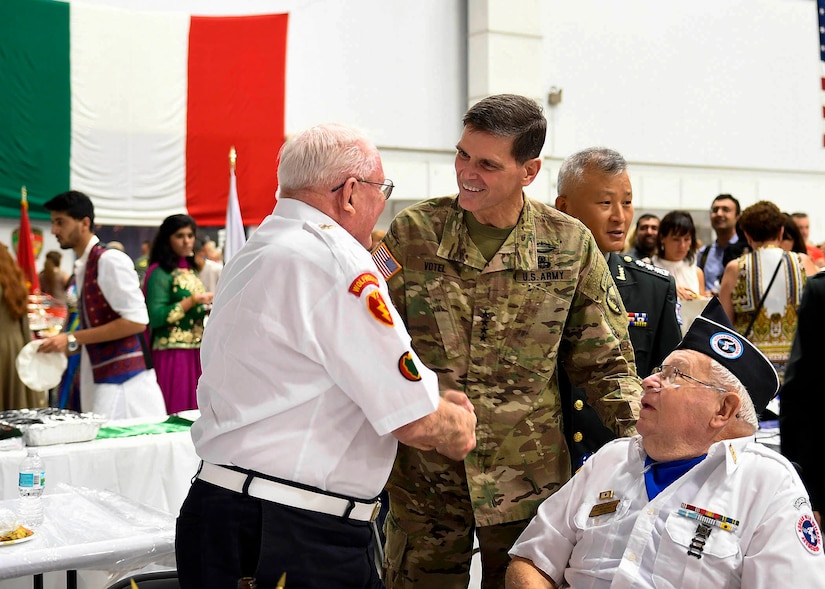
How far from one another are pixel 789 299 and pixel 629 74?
623 centimetres

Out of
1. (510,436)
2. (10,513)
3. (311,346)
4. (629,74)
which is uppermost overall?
(629,74)

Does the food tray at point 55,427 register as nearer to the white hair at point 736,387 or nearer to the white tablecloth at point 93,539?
the white tablecloth at point 93,539

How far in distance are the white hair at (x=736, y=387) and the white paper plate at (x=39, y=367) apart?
3.17 metres

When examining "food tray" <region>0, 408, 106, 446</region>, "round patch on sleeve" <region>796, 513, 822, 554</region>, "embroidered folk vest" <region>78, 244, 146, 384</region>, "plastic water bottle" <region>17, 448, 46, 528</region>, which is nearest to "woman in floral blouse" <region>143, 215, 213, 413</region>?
"embroidered folk vest" <region>78, 244, 146, 384</region>

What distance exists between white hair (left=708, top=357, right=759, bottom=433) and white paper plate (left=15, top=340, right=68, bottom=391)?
3.17 m

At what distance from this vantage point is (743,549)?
1945 mm

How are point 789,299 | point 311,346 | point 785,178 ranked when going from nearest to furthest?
1. point 311,346
2. point 789,299
3. point 785,178

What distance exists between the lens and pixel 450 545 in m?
2.38

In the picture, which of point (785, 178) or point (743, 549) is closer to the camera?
point (743, 549)

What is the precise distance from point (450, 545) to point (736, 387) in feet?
2.57

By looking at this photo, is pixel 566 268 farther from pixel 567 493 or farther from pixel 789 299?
pixel 789 299

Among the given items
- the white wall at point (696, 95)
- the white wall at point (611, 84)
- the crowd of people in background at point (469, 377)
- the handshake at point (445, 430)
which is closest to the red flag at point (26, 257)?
the white wall at point (611, 84)

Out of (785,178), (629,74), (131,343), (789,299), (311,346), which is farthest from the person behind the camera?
(785,178)

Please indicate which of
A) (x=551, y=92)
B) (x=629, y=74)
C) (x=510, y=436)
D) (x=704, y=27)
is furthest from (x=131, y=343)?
(x=704, y=27)
